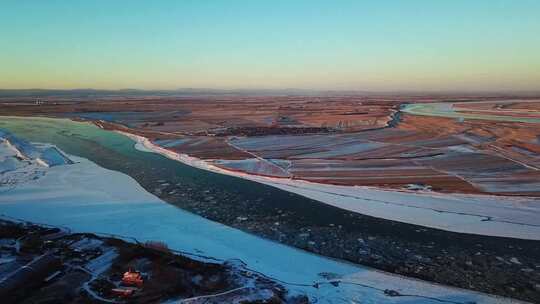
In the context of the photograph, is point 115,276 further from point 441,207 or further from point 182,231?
point 441,207

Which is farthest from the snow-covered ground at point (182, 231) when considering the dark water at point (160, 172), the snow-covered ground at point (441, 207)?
the snow-covered ground at point (441, 207)

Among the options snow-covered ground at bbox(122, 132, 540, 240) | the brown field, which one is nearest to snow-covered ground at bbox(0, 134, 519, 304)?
snow-covered ground at bbox(122, 132, 540, 240)

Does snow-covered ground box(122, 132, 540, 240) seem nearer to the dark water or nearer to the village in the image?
the dark water

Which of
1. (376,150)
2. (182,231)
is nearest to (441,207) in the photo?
(182,231)

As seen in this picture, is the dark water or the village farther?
the dark water

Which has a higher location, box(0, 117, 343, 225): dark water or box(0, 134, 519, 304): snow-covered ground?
A: box(0, 117, 343, 225): dark water

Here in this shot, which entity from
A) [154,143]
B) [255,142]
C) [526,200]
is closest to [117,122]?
[154,143]
